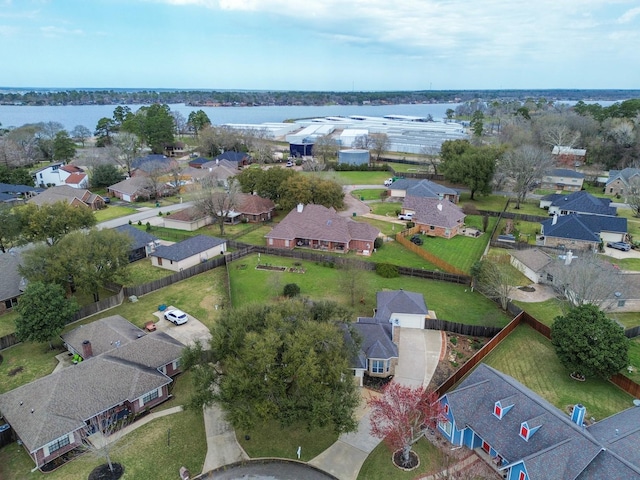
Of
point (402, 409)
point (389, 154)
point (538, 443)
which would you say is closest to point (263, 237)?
point (402, 409)

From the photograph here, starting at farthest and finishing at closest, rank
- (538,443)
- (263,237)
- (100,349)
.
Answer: (263,237)
(100,349)
(538,443)

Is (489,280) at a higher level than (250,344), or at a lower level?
lower

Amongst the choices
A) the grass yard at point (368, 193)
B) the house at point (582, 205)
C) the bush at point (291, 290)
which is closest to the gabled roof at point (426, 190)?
the grass yard at point (368, 193)

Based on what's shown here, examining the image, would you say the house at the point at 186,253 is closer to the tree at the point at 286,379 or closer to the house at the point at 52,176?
the tree at the point at 286,379

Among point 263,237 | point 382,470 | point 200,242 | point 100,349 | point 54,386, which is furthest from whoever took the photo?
point 263,237

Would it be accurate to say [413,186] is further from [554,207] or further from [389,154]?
[389,154]

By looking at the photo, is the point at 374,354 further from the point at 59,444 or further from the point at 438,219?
the point at 438,219

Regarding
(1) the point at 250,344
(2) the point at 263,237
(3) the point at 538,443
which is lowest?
(2) the point at 263,237

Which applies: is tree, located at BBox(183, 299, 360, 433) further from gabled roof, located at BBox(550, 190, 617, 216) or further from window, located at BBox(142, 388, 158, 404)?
gabled roof, located at BBox(550, 190, 617, 216)
